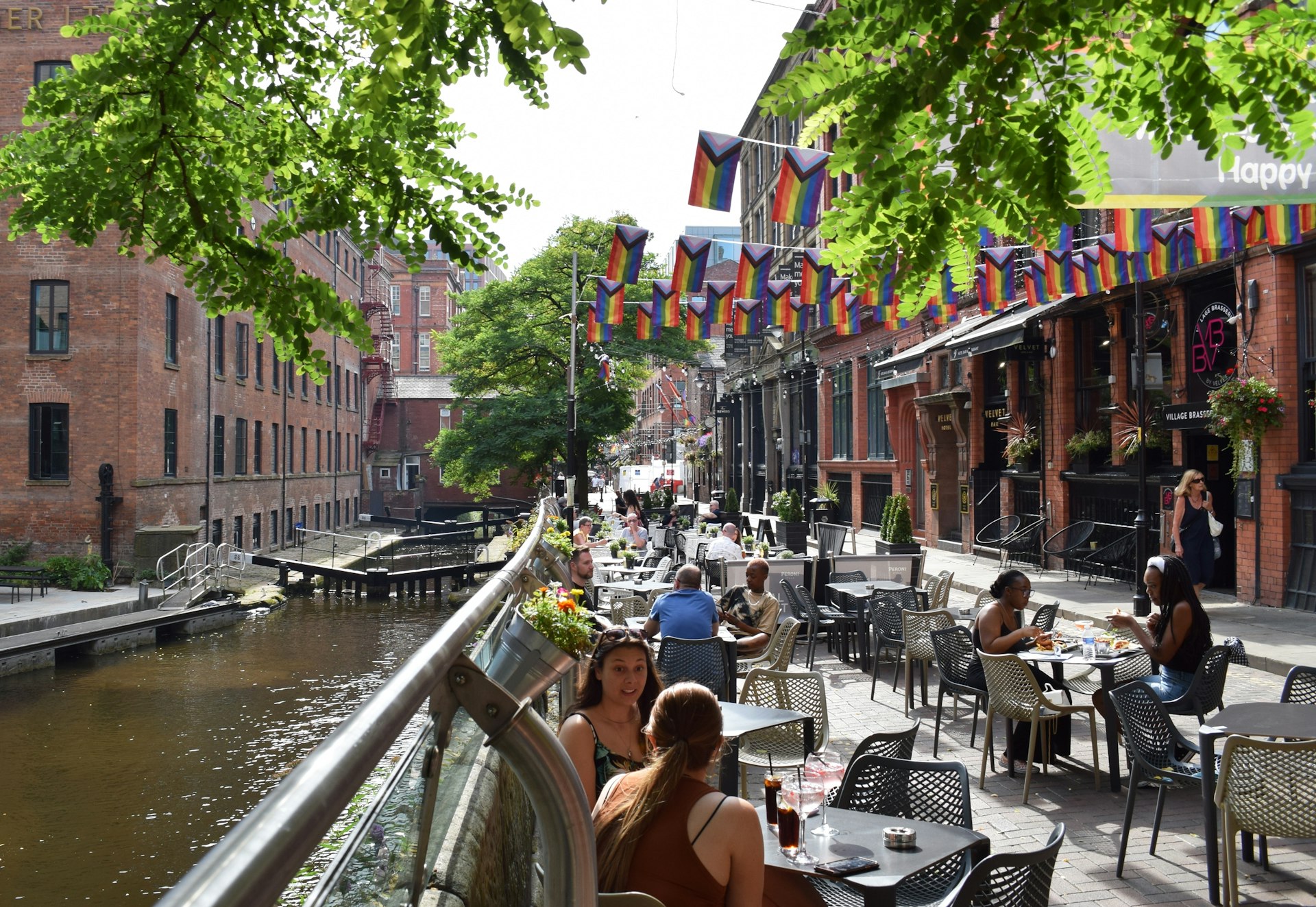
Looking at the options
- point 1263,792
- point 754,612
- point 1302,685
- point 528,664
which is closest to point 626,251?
point 754,612

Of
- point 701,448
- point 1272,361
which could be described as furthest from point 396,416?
point 1272,361

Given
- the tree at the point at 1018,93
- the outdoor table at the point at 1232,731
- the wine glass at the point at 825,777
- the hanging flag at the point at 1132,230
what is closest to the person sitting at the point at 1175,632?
the outdoor table at the point at 1232,731

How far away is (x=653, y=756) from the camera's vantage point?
13.2 ft

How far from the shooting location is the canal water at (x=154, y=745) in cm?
1266

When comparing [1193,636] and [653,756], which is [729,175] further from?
[653,756]

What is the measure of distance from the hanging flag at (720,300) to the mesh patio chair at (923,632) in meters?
9.09

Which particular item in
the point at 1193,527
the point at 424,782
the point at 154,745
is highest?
the point at 424,782

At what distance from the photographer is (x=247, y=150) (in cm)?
826

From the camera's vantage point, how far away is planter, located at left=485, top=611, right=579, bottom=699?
2438 mm

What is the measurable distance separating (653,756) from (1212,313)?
1597cm

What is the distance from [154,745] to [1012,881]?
1671 cm

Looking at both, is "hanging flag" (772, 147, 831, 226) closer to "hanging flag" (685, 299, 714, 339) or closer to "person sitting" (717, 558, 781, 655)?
"person sitting" (717, 558, 781, 655)

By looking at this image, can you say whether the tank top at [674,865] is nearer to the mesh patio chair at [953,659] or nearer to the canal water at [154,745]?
the mesh patio chair at [953,659]

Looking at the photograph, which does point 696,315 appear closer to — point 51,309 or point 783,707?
point 783,707
